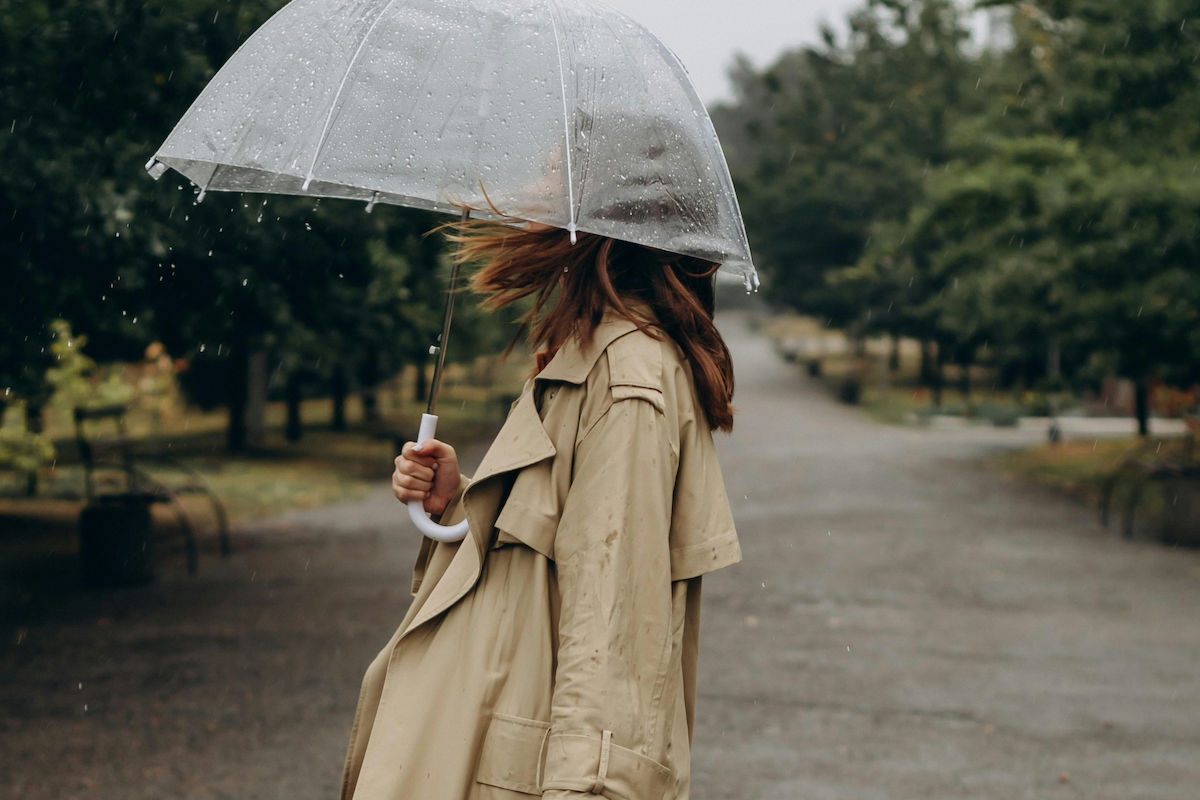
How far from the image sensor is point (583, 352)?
2.19 metres

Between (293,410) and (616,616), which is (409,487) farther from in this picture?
(293,410)

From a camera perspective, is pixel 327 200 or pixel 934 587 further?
pixel 934 587

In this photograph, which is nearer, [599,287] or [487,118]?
[599,287]

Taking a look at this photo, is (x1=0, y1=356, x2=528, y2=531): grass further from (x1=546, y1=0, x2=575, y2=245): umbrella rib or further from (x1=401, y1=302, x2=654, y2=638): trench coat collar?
(x1=401, y1=302, x2=654, y2=638): trench coat collar

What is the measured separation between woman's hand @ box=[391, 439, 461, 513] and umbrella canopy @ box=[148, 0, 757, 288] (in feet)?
1.62

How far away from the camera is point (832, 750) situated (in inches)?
227

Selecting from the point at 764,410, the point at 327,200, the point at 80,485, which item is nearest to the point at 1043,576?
the point at 327,200

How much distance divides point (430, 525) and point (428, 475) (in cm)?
16

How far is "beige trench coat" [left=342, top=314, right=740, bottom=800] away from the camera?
2.02 metres

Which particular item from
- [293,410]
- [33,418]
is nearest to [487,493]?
[33,418]

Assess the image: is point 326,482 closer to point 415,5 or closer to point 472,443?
point 472,443

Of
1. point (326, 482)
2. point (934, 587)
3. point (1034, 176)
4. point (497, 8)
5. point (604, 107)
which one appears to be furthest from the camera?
point (326, 482)

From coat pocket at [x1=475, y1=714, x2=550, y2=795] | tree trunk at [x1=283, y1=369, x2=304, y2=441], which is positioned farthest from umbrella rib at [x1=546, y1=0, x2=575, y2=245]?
tree trunk at [x1=283, y1=369, x2=304, y2=441]

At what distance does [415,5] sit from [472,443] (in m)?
19.9
